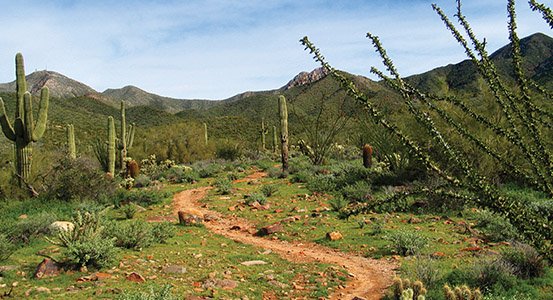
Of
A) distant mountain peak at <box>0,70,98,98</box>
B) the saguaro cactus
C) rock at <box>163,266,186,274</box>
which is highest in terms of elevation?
distant mountain peak at <box>0,70,98,98</box>

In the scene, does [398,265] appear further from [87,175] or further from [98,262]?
[87,175]

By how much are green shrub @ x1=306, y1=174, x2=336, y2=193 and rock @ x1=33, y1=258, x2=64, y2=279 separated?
8768mm

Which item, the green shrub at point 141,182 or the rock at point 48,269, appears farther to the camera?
the green shrub at point 141,182

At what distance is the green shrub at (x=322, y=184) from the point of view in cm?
1234

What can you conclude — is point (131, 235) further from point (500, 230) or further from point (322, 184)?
point (322, 184)

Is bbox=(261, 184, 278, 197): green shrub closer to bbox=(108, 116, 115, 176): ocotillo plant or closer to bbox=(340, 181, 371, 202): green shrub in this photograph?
bbox=(340, 181, 371, 202): green shrub

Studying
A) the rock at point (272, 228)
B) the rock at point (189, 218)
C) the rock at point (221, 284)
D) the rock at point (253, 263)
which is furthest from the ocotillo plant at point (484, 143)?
the rock at point (189, 218)

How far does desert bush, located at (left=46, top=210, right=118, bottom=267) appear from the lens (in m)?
5.01

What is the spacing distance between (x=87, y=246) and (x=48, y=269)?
1.78ft

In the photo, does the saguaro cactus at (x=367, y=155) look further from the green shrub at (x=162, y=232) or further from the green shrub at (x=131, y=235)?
the green shrub at (x=131, y=235)

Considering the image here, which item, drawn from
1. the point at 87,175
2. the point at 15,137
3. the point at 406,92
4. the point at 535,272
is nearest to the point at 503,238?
the point at 535,272

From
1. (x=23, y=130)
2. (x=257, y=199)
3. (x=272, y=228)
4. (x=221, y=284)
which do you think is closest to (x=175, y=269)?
(x=221, y=284)

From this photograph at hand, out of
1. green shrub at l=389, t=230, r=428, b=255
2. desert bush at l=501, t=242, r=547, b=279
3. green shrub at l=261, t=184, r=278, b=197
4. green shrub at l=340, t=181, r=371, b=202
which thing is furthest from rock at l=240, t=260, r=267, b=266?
green shrub at l=261, t=184, r=278, b=197

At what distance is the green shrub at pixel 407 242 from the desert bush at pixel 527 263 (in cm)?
160
